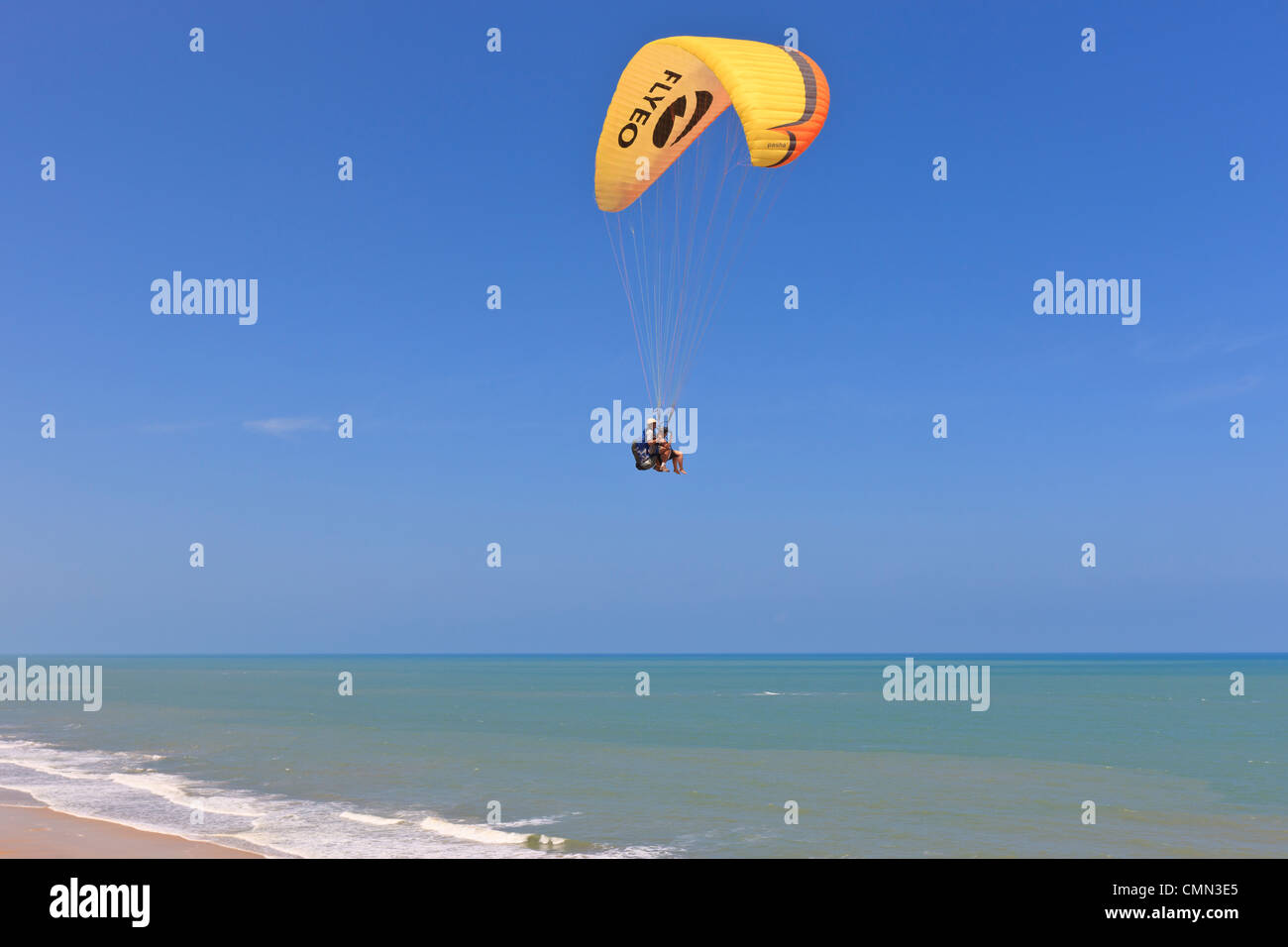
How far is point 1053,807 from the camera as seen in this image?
22.6 metres

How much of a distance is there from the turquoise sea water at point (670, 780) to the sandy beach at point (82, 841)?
0.74m

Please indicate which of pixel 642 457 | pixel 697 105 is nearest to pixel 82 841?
pixel 642 457

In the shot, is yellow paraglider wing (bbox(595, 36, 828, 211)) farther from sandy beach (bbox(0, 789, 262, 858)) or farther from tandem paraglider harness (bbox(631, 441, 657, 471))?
sandy beach (bbox(0, 789, 262, 858))

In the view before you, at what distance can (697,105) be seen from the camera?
17.5 m

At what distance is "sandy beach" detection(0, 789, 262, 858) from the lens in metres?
16.5

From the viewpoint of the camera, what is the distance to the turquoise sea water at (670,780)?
18.9 metres

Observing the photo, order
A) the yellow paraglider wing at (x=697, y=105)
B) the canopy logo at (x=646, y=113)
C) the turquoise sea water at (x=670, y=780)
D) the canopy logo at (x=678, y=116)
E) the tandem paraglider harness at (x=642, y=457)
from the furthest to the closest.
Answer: the turquoise sea water at (x=670, y=780)
the canopy logo at (x=678, y=116)
the canopy logo at (x=646, y=113)
the tandem paraglider harness at (x=642, y=457)
the yellow paraglider wing at (x=697, y=105)

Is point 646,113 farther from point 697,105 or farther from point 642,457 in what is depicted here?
point 642,457

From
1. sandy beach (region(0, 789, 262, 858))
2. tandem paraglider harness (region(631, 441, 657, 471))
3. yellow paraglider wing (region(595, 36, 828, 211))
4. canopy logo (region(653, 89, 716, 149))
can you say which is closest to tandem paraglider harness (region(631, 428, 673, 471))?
tandem paraglider harness (region(631, 441, 657, 471))

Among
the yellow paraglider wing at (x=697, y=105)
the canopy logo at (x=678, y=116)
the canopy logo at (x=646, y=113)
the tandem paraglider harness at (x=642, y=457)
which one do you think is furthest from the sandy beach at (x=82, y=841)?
the canopy logo at (x=678, y=116)

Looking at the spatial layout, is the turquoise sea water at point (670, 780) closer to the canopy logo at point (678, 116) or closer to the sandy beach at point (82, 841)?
the sandy beach at point (82, 841)

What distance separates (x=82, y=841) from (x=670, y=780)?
561 inches

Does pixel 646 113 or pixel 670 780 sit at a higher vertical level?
pixel 646 113
